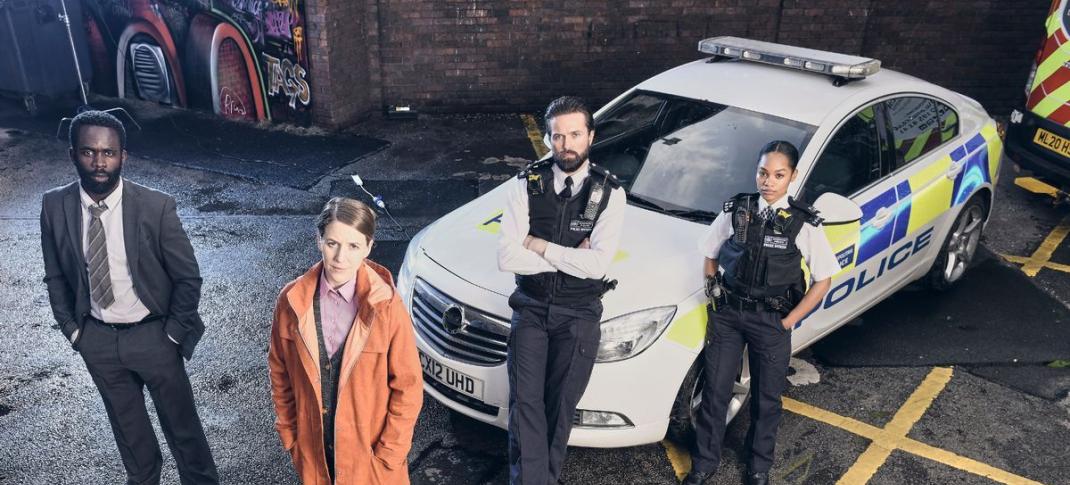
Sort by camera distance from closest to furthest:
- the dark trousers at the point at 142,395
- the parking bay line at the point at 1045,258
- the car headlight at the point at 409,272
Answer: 1. the dark trousers at the point at 142,395
2. the car headlight at the point at 409,272
3. the parking bay line at the point at 1045,258

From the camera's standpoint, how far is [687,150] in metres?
5.17

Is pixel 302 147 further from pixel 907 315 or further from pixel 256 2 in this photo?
pixel 907 315

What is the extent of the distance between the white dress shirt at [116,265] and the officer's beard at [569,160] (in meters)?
1.84

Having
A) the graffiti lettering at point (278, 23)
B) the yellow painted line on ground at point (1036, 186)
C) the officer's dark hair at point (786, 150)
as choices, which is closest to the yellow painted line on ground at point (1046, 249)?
the yellow painted line on ground at point (1036, 186)

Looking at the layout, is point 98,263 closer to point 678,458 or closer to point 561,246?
point 561,246

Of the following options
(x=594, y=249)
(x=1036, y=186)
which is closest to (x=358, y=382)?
(x=594, y=249)

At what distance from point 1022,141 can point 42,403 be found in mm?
7629

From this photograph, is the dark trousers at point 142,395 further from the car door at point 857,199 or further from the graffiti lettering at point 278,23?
the graffiti lettering at point 278,23

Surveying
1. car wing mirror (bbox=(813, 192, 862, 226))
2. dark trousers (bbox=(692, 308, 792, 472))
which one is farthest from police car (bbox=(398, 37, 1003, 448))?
dark trousers (bbox=(692, 308, 792, 472))

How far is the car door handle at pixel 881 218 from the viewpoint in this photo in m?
5.08

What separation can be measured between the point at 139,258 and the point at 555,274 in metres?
1.77

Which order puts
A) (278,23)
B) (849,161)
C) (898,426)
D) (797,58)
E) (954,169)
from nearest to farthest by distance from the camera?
(898,426) < (849,161) < (797,58) < (954,169) < (278,23)

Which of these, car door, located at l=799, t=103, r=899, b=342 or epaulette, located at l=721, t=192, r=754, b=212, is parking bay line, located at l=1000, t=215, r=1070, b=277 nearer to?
car door, located at l=799, t=103, r=899, b=342

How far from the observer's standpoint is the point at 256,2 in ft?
31.2
